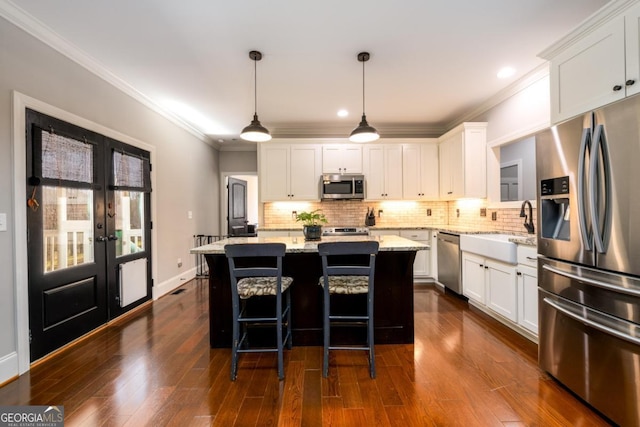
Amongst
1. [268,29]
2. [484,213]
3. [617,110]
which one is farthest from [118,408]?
[484,213]

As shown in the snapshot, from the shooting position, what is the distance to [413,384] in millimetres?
1980

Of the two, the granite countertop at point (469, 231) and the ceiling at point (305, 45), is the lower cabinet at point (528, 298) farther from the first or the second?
the ceiling at point (305, 45)

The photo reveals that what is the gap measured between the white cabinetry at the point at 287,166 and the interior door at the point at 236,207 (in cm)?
158

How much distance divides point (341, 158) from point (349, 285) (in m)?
3.07

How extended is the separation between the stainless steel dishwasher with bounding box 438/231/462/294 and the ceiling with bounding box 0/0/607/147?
192 centimetres

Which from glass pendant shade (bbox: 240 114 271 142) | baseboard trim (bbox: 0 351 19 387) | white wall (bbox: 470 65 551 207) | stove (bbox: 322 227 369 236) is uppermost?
white wall (bbox: 470 65 551 207)

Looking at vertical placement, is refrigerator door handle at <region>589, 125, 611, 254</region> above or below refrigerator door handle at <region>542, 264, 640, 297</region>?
above

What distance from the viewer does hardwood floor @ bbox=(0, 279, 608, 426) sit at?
5.49ft

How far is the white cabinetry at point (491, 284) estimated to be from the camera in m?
2.76

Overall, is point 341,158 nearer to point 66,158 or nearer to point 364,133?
point 364,133

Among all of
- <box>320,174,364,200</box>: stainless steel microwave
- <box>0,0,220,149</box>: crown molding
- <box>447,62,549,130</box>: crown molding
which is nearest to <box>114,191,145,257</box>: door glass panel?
<box>0,0,220,149</box>: crown molding

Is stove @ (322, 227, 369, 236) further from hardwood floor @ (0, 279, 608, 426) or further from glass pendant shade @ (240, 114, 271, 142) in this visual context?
glass pendant shade @ (240, 114, 271, 142)

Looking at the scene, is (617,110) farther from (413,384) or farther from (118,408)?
(118,408)

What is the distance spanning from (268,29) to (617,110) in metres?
2.37
